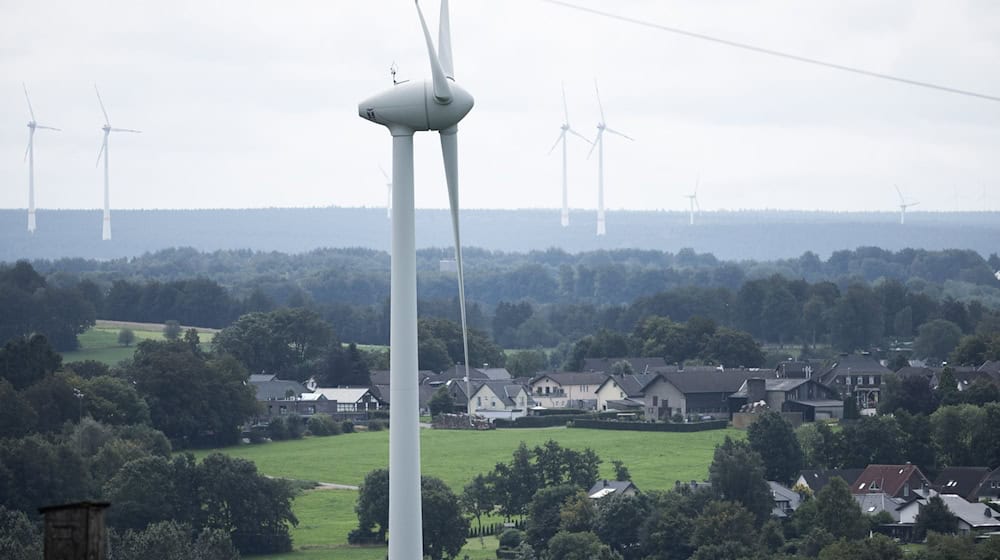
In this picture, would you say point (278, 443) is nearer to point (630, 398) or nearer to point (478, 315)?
point (630, 398)

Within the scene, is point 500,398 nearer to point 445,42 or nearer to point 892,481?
point 892,481

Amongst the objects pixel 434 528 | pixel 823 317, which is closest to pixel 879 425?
pixel 434 528

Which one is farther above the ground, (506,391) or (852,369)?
(852,369)

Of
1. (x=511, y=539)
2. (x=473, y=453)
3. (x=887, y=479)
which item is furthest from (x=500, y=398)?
(x=511, y=539)

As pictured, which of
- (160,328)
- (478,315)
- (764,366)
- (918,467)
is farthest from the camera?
(478,315)

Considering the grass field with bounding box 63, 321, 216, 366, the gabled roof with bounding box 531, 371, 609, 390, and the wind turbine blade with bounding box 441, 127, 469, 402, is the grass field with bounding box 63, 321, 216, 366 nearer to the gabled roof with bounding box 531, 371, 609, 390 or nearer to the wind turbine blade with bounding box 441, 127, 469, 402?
the gabled roof with bounding box 531, 371, 609, 390

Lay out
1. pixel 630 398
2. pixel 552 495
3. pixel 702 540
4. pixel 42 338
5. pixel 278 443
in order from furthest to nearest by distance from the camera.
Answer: pixel 630 398, pixel 42 338, pixel 278 443, pixel 552 495, pixel 702 540

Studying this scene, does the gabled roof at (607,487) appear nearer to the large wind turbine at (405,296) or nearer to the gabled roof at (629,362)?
the large wind turbine at (405,296)

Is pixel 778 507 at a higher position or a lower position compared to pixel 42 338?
lower

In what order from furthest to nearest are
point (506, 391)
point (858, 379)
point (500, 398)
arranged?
point (506, 391), point (858, 379), point (500, 398)
